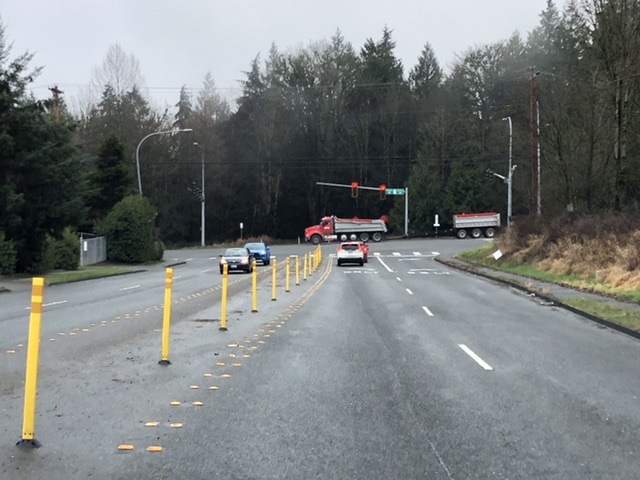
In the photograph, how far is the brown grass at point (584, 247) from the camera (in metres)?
25.6

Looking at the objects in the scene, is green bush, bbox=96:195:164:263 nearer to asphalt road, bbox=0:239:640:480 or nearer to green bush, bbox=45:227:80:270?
green bush, bbox=45:227:80:270

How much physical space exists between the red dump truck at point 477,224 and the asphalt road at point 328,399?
59133 millimetres

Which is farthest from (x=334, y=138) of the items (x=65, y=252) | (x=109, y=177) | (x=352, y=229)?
(x=65, y=252)

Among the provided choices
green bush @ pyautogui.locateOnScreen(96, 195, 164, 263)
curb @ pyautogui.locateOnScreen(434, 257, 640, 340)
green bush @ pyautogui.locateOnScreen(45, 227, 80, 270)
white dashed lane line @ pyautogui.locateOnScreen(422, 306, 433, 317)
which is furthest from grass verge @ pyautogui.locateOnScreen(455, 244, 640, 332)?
green bush @ pyautogui.locateOnScreen(45, 227, 80, 270)

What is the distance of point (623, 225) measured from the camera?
97.7 feet

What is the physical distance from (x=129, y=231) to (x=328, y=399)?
43.3 m

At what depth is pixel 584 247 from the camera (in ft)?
102

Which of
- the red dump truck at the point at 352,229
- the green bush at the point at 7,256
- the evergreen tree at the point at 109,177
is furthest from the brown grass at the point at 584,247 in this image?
the red dump truck at the point at 352,229

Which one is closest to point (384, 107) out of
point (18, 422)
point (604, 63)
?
point (604, 63)

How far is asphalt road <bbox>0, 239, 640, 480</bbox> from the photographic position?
586 centimetres

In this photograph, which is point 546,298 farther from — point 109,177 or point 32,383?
point 109,177

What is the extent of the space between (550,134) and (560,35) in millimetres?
39814

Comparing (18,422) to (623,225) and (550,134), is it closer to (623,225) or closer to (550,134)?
(623,225)

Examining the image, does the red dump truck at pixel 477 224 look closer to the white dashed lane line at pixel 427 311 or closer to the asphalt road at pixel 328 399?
the white dashed lane line at pixel 427 311
